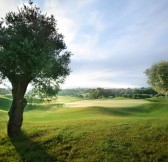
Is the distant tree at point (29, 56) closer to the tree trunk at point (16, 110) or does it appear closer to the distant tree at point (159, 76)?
the tree trunk at point (16, 110)

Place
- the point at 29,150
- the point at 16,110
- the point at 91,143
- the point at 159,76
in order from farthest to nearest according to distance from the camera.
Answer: the point at 159,76
the point at 16,110
the point at 29,150
the point at 91,143

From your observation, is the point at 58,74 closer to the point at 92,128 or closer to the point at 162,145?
the point at 92,128

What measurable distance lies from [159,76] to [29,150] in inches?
2576

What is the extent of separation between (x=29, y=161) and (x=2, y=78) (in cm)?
949

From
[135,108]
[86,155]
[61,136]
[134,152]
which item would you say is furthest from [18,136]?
[135,108]

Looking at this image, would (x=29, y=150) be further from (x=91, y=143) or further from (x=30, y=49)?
(x=30, y=49)

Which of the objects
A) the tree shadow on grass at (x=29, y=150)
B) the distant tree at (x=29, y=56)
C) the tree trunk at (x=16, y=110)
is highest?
the distant tree at (x=29, y=56)

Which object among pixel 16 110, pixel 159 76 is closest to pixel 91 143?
pixel 16 110

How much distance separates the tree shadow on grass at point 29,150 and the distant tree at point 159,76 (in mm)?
62742

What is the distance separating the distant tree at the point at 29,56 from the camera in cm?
2341

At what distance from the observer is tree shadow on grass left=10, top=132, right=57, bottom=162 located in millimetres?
20008

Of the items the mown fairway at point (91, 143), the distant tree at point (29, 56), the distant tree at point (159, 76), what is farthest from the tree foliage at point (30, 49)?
the distant tree at point (159, 76)

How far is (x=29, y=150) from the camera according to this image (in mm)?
21938

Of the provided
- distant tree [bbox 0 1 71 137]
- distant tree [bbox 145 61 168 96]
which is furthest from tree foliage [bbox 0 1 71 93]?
distant tree [bbox 145 61 168 96]
